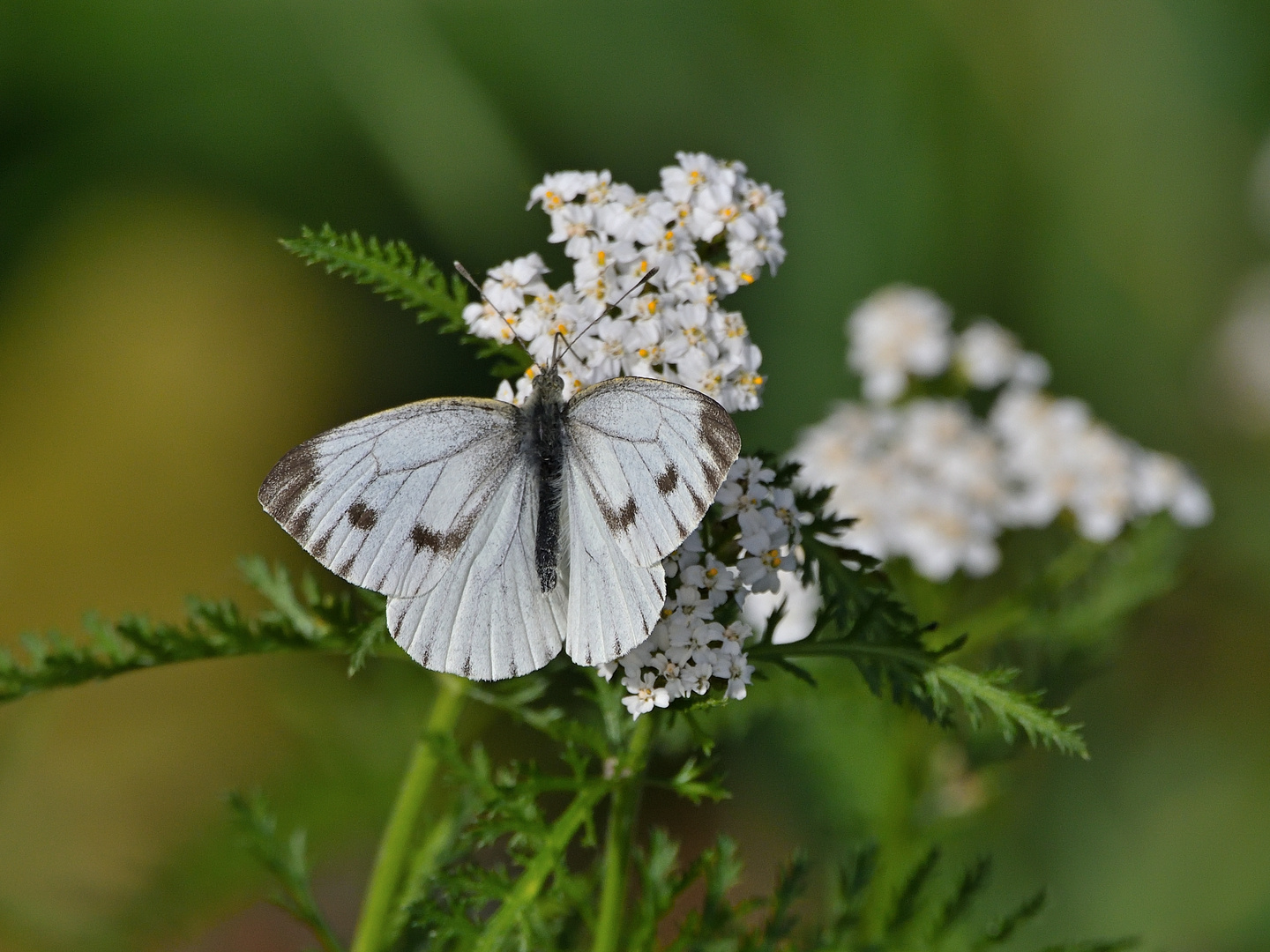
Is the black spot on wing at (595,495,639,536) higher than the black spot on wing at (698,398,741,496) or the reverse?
the reverse

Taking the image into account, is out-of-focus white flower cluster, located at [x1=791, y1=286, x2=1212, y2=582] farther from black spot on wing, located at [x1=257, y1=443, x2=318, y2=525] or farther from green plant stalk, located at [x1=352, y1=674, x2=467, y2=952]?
black spot on wing, located at [x1=257, y1=443, x2=318, y2=525]

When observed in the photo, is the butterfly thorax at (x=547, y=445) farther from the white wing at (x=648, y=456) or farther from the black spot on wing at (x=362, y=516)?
the black spot on wing at (x=362, y=516)

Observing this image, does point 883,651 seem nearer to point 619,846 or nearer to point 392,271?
point 619,846

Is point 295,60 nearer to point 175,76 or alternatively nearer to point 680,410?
point 175,76

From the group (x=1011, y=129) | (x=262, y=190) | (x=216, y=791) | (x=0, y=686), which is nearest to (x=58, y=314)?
(x=262, y=190)

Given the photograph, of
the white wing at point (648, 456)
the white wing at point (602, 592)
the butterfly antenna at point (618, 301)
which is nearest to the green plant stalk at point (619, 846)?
the white wing at point (602, 592)

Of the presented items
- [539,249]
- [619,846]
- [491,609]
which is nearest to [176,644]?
[491,609]

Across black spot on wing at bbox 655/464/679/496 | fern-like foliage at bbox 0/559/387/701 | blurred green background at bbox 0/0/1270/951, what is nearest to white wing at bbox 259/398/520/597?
fern-like foliage at bbox 0/559/387/701
